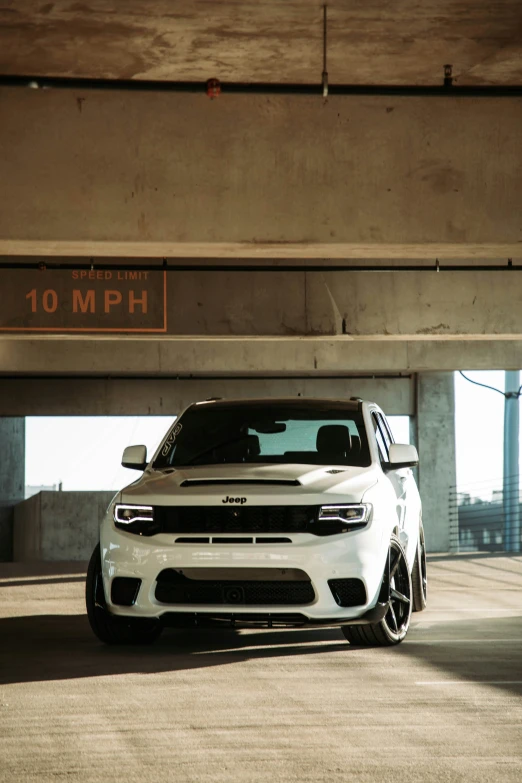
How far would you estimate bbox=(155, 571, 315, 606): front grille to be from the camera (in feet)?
23.3

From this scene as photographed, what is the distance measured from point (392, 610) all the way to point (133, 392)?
20.9 m

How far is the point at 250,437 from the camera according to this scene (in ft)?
28.3

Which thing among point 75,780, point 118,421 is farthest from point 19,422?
point 75,780

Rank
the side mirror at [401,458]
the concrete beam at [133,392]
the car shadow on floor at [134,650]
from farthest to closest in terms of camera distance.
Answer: the concrete beam at [133,392], the side mirror at [401,458], the car shadow on floor at [134,650]

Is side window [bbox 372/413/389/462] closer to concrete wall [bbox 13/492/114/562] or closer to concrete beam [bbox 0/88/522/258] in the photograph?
concrete beam [bbox 0/88/522/258]

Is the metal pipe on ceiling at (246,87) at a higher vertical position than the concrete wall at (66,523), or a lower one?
higher

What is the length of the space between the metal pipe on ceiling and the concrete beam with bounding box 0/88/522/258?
2.00ft

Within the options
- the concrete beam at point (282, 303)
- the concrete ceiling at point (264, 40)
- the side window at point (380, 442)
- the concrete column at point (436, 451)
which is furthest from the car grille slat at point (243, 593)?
the concrete column at point (436, 451)

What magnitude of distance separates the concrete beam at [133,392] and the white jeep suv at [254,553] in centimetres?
2008

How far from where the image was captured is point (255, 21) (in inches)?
328

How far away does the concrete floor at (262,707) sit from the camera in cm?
443

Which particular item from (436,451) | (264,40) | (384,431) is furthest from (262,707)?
(436,451)

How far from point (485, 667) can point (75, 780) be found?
3.40 meters

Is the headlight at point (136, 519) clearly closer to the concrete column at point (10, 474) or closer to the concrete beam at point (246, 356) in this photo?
the concrete beam at point (246, 356)
